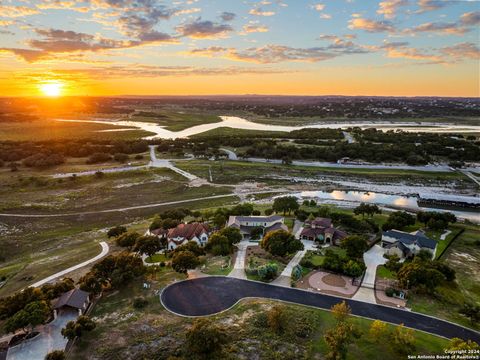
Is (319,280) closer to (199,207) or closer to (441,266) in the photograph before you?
(441,266)

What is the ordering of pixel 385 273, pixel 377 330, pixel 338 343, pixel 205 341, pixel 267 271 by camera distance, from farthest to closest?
pixel 385 273, pixel 267 271, pixel 377 330, pixel 205 341, pixel 338 343

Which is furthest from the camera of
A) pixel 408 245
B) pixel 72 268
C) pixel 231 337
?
pixel 408 245

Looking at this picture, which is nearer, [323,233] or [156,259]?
[156,259]

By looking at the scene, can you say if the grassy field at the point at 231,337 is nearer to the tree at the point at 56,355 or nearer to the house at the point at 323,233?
the tree at the point at 56,355

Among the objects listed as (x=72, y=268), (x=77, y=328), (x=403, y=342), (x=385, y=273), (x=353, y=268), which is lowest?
(x=72, y=268)

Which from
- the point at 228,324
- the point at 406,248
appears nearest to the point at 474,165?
the point at 406,248

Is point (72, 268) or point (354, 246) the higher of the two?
point (354, 246)

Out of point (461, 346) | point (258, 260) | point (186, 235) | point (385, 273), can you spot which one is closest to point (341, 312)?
point (461, 346)

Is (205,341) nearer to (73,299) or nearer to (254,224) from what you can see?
(73,299)
